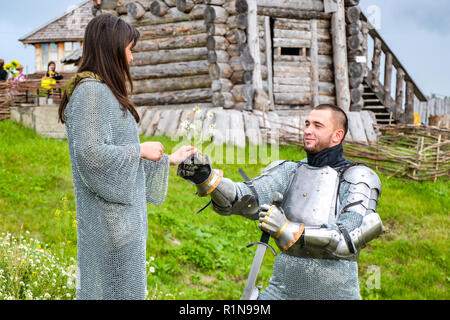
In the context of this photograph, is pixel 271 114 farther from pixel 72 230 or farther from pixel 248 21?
pixel 72 230

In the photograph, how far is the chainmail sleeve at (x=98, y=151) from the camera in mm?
2281

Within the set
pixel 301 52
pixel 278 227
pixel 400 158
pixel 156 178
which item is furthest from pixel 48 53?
pixel 278 227

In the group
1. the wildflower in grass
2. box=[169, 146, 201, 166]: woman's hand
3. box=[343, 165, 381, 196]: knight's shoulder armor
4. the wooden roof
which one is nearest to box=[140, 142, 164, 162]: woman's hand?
box=[169, 146, 201, 166]: woman's hand

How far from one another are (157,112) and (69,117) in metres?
8.71

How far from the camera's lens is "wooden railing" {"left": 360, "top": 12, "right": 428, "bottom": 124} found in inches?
575

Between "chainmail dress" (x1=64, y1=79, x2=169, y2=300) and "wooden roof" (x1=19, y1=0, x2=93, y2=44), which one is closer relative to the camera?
"chainmail dress" (x1=64, y1=79, x2=169, y2=300)

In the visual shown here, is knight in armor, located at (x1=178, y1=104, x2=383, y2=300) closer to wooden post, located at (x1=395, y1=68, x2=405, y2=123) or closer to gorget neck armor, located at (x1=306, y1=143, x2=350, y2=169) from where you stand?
gorget neck armor, located at (x1=306, y1=143, x2=350, y2=169)

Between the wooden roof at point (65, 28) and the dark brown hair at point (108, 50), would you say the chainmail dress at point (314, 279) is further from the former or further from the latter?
the wooden roof at point (65, 28)

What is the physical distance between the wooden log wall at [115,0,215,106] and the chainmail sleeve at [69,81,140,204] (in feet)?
26.7

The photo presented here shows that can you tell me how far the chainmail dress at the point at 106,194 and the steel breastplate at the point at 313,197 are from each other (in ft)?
2.62

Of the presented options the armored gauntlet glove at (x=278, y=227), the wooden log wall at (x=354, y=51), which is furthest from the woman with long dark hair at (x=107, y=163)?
the wooden log wall at (x=354, y=51)

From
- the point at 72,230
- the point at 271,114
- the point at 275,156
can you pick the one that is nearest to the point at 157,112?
the point at 271,114

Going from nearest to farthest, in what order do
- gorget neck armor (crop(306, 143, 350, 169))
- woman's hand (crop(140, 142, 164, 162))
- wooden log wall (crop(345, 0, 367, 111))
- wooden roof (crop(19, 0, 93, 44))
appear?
woman's hand (crop(140, 142, 164, 162)), gorget neck armor (crop(306, 143, 350, 169)), wooden log wall (crop(345, 0, 367, 111)), wooden roof (crop(19, 0, 93, 44))

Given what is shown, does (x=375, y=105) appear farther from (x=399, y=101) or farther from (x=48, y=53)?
(x=48, y=53)
